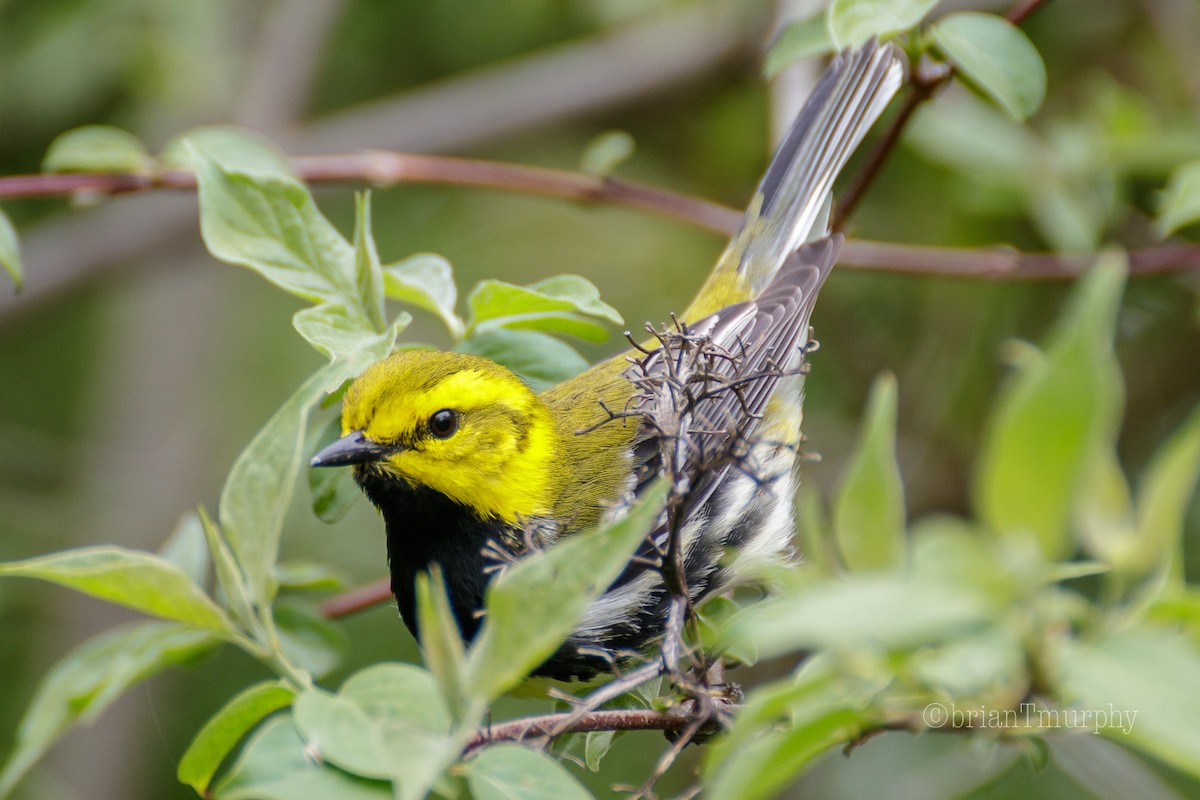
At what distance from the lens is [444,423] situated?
271 cm

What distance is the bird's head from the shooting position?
2553 millimetres

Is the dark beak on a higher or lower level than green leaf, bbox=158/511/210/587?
higher

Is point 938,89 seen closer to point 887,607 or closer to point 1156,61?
point 887,607

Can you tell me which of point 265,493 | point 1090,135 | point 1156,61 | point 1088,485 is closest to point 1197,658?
point 1088,485

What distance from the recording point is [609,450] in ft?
9.62

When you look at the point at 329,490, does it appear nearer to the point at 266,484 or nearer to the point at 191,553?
the point at 191,553

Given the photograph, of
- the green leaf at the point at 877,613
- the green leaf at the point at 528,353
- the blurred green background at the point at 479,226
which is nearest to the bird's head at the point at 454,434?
the green leaf at the point at 528,353

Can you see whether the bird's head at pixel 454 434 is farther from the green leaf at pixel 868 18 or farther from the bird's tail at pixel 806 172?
the green leaf at pixel 868 18

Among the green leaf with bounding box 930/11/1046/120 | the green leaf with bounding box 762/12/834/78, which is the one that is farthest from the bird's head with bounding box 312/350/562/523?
the green leaf with bounding box 930/11/1046/120

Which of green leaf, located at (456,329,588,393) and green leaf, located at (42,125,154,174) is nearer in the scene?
green leaf, located at (456,329,588,393)

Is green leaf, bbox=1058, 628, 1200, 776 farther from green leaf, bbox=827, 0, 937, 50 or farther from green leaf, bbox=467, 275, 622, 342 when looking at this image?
green leaf, bbox=827, 0, 937, 50

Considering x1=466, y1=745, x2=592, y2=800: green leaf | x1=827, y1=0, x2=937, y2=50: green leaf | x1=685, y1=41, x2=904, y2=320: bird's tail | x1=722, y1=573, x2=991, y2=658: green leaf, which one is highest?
x1=685, y1=41, x2=904, y2=320: bird's tail

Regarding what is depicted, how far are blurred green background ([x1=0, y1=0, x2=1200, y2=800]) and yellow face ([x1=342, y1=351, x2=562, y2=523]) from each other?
1.44 metres

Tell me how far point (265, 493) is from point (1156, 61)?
424 cm
